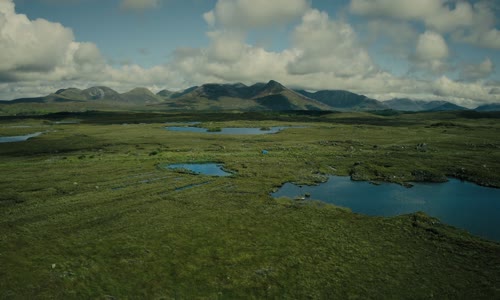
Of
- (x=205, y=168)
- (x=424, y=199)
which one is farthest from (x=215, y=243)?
(x=205, y=168)

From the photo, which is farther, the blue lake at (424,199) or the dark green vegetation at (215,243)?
the blue lake at (424,199)

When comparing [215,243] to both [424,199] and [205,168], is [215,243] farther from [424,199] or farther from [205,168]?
[205,168]

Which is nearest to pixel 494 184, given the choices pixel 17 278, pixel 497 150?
pixel 497 150

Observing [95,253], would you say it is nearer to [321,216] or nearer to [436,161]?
[321,216]

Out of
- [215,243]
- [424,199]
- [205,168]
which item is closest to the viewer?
[215,243]

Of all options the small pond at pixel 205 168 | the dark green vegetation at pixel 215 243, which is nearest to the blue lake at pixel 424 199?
the dark green vegetation at pixel 215 243

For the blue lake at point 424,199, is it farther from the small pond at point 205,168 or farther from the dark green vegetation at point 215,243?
the small pond at point 205,168

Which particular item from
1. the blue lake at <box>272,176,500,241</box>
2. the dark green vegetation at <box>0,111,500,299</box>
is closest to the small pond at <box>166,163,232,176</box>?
the dark green vegetation at <box>0,111,500,299</box>
